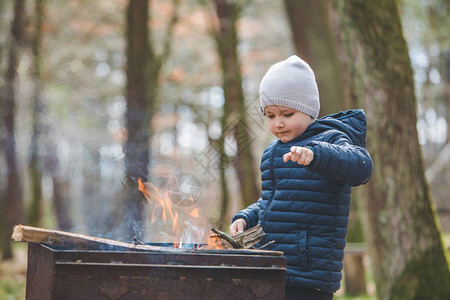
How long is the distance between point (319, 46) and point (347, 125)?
6.17m

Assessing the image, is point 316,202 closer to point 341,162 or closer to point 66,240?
point 341,162

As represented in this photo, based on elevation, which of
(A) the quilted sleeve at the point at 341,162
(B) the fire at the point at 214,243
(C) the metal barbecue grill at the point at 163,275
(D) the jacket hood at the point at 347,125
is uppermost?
(D) the jacket hood at the point at 347,125

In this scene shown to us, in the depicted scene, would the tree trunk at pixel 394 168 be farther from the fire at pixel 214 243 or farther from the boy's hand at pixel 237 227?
the fire at pixel 214 243

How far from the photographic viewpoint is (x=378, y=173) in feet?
16.4

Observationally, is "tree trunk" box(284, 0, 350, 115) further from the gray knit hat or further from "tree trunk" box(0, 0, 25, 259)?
the gray knit hat

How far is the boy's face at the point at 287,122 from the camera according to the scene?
2.57 meters

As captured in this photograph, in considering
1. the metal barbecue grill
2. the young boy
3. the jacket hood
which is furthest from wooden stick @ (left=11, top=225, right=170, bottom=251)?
the jacket hood

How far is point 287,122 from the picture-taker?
8.43 feet

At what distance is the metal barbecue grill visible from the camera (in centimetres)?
212

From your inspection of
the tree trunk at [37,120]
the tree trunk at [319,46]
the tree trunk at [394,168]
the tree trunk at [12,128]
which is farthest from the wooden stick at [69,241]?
the tree trunk at [12,128]

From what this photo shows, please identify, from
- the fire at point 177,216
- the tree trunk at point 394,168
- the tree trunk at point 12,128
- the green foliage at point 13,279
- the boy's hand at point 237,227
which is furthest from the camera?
the tree trunk at point 12,128

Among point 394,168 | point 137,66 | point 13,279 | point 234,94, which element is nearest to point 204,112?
point 234,94

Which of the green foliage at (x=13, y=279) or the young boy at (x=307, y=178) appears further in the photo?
the green foliage at (x=13, y=279)

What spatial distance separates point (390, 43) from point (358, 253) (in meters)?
3.84
